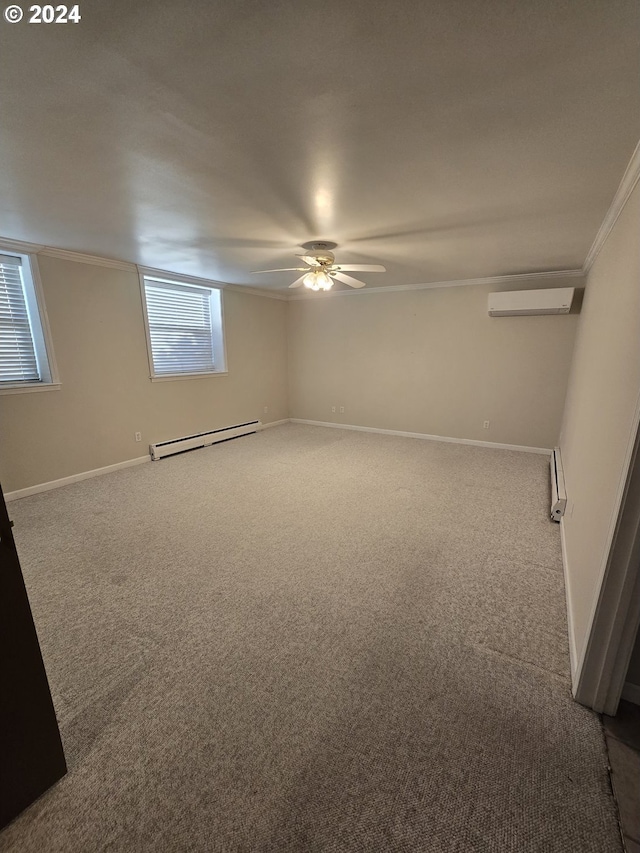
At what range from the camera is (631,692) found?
1433 mm

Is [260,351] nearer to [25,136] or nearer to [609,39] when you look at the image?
[25,136]

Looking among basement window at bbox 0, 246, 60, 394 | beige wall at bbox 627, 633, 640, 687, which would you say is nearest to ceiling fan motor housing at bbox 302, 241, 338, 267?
basement window at bbox 0, 246, 60, 394

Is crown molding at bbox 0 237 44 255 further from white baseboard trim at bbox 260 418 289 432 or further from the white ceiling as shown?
white baseboard trim at bbox 260 418 289 432

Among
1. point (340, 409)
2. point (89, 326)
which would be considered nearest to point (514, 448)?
point (340, 409)

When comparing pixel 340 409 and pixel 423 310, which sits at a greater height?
pixel 423 310

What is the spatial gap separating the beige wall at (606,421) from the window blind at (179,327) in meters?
4.56

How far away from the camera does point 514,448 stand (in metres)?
4.88

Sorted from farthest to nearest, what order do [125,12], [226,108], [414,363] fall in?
[414,363], [226,108], [125,12]

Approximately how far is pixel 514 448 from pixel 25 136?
18.1 ft

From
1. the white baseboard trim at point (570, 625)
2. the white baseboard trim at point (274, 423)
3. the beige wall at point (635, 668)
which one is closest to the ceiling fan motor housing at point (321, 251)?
the white baseboard trim at point (570, 625)

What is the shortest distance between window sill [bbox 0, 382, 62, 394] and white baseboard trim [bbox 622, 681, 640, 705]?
4729 mm

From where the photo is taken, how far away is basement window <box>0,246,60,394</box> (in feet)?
10.5

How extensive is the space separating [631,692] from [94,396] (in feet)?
15.6

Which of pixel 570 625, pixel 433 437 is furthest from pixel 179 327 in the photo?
pixel 570 625
